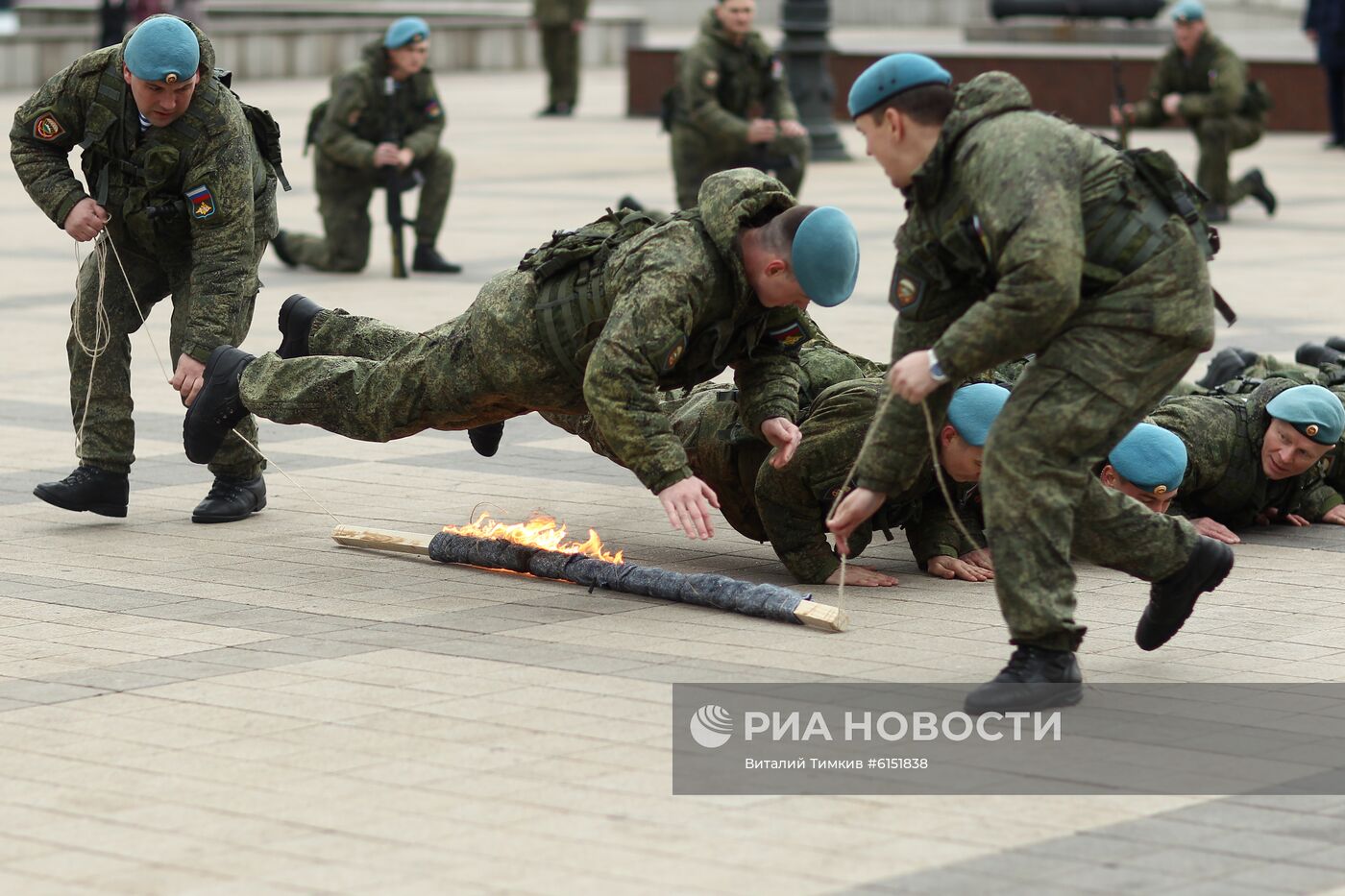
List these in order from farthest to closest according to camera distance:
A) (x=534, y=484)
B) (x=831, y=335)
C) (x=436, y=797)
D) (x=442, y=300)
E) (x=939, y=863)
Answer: (x=442, y=300) < (x=831, y=335) < (x=534, y=484) < (x=436, y=797) < (x=939, y=863)

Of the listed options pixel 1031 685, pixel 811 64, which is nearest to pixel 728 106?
pixel 811 64

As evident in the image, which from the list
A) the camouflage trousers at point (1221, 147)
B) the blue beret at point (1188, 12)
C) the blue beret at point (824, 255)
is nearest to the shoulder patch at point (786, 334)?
the blue beret at point (824, 255)

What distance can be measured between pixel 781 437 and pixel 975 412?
0.58m

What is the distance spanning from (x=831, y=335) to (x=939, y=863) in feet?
26.1

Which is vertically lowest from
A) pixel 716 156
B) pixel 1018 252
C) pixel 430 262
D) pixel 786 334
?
pixel 430 262

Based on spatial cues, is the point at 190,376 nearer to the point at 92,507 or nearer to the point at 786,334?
the point at 92,507

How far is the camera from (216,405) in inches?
290

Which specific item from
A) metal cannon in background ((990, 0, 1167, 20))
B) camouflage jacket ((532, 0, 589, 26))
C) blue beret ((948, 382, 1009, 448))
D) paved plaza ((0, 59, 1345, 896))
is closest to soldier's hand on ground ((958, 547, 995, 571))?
paved plaza ((0, 59, 1345, 896))

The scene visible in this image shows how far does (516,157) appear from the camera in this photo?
23844 mm

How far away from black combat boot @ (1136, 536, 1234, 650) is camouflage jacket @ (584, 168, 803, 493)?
1266 millimetres

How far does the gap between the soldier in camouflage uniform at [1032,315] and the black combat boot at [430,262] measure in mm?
10001

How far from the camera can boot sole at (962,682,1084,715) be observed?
5348 millimetres

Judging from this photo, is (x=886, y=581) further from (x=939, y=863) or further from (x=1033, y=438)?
(x=939, y=863)

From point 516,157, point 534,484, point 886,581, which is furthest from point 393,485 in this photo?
point 516,157
